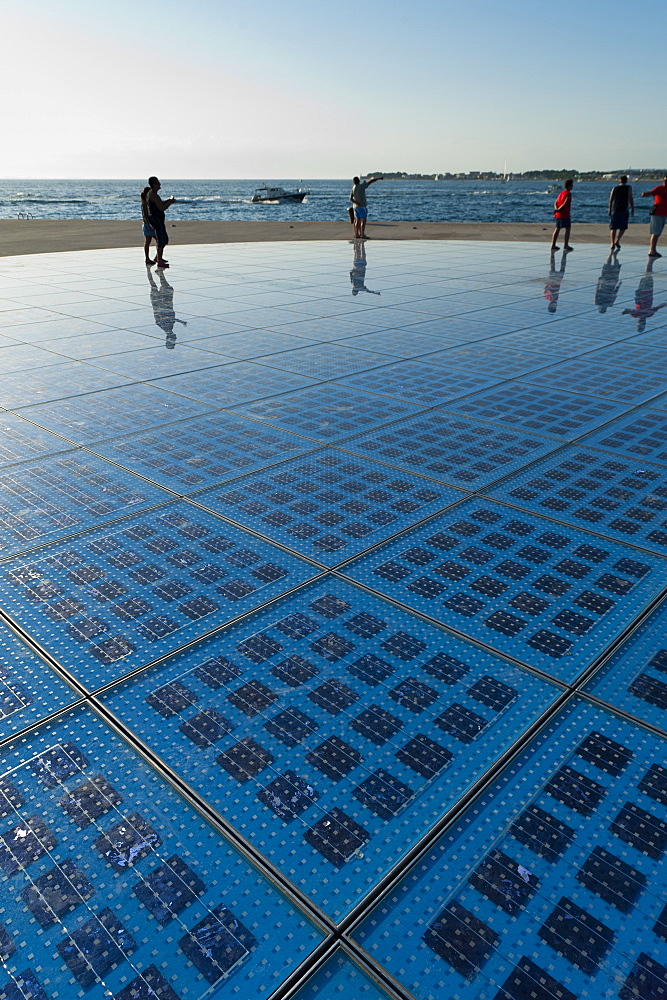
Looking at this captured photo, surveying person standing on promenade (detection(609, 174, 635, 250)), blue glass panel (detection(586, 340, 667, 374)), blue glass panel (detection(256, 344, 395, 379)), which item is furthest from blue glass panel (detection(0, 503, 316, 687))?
person standing on promenade (detection(609, 174, 635, 250))

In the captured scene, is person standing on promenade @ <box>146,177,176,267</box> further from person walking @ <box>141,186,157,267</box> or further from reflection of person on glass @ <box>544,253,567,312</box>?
reflection of person on glass @ <box>544,253,567,312</box>

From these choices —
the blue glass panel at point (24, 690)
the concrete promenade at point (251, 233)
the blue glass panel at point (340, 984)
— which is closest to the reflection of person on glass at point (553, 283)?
the concrete promenade at point (251, 233)

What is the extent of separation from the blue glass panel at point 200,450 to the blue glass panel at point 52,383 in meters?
1.60

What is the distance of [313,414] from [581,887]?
4.77 m

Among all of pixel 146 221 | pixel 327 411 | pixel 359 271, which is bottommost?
pixel 327 411

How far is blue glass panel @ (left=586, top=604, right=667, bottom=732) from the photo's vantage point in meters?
2.90

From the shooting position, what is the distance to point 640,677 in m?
3.07

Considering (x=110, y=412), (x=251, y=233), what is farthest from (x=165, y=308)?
(x=251, y=233)

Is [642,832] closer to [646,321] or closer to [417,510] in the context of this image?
[417,510]

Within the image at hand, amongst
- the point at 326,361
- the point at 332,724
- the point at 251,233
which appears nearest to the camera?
the point at 332,724

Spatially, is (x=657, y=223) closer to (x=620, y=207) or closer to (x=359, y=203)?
(x=620, y=207)

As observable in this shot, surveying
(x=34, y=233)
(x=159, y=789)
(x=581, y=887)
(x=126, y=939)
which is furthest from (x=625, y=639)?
(x=34, y=233)

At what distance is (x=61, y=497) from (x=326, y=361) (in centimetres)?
406

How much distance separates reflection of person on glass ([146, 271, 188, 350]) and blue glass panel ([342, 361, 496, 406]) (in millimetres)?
2877
